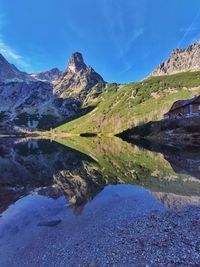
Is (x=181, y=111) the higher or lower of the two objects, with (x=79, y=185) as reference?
higher

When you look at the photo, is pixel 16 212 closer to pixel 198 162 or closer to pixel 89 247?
pixel 89 247

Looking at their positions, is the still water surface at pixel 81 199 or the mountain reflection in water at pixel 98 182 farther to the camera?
the mountain reflection in water at pixel 98 182

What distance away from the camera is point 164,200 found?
25484 mm

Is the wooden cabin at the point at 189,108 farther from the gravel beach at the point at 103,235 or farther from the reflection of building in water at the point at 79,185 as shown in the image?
the gravel beach at the point at 103,235

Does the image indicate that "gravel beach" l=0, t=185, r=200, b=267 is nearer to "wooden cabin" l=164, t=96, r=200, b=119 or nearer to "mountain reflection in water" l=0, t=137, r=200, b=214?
"mountain reflection in water" l=0, t=137, r=200, b=214

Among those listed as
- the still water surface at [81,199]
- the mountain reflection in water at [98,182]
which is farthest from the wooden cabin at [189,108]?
the still water surface at [81,199]

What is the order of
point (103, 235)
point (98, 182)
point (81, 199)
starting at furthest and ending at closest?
point (98, 182) < point (81, 199) < point (103, 235)

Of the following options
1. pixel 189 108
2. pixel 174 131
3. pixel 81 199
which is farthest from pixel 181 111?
pixel 81 199

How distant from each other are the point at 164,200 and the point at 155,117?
14297cm

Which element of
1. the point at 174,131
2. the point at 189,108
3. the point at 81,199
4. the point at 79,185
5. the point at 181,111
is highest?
the point at 189,108

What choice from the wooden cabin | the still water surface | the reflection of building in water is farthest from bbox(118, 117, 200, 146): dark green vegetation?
the reflection of building in water

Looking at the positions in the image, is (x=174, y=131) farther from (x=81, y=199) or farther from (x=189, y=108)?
(x=81, y=199)

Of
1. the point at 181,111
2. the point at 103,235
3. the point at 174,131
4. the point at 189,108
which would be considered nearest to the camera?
the point at 103,235

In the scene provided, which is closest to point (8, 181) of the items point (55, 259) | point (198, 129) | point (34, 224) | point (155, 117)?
point (34, 224)
